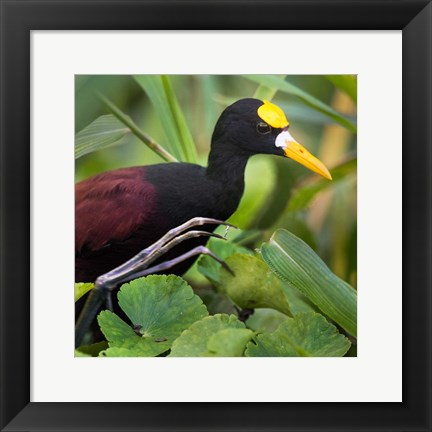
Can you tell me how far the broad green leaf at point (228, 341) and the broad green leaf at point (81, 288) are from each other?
171 millimetres

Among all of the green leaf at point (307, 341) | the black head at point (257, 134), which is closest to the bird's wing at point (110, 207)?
the black head at point (257, 134)

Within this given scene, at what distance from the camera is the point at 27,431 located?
1062mm

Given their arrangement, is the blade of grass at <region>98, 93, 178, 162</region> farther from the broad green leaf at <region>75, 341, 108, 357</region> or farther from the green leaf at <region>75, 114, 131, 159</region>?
the broad green leaf at <region>75, 341, 108, 357</region>

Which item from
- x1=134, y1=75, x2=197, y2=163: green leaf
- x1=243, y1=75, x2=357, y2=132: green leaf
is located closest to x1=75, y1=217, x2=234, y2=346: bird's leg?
x1=134, y1=75, x2=197, y2=163: green leaf

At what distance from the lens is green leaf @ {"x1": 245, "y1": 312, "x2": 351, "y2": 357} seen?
3.55ft

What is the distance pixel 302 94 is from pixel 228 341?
33 cm

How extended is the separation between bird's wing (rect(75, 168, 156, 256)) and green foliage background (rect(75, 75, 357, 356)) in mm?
18

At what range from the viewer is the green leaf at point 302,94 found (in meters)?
1.09

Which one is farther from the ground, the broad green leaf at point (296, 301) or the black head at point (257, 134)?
the black head at point (257, 134)

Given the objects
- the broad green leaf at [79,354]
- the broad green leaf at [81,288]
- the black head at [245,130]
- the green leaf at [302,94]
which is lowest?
the broad green leaf at [79,354]

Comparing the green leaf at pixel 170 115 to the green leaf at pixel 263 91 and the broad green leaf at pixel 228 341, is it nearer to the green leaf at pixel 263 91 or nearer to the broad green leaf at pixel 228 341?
the green leaf at pixel 263 91

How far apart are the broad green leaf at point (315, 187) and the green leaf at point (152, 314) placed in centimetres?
19

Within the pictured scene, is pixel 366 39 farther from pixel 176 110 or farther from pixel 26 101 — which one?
pixel 26 101

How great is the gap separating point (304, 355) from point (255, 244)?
16 cm
